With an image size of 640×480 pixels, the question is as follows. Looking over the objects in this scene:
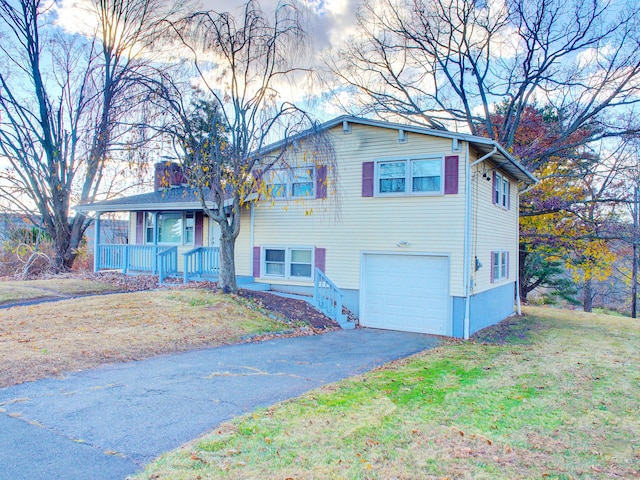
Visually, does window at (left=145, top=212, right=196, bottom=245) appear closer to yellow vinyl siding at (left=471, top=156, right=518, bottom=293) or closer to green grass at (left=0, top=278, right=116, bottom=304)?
green grass at (left=0, top=278, right=116, bottom=304)

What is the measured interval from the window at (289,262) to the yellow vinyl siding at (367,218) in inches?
11.7

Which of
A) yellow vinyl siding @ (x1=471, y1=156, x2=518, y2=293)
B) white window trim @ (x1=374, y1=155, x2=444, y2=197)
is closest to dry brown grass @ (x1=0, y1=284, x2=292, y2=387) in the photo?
white window trim @ (x1=374, y1=155, x2=444, y2=197)

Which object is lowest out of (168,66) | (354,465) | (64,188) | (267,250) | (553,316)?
(553,316)

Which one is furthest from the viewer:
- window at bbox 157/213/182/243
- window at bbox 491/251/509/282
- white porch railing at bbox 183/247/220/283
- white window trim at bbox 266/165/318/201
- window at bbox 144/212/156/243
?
window at bbox 144/212/156/243

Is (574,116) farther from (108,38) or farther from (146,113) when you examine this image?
(108,38)

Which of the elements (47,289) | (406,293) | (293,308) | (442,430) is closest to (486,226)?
(406,293)

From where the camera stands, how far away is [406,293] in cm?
1355

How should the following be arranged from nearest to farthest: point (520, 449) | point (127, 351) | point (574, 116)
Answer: point (520, 449), point (127, 351), point (574, 116)

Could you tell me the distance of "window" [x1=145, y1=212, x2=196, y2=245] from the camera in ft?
56.5

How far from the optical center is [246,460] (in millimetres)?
4148

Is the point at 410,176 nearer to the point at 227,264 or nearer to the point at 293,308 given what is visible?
the point at 293,308

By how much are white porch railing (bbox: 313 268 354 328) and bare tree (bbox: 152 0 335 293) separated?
3078 millimetres

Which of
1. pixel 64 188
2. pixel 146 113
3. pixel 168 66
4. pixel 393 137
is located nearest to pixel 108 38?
pixel 64 188

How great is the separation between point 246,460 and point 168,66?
1182cm
